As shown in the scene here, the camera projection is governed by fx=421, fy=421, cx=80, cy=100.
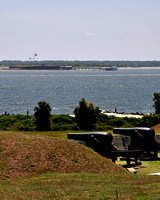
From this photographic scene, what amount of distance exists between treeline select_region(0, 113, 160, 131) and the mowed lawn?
2399 centimetres

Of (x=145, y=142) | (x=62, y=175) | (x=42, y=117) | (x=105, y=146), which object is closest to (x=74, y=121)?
(x=42, y=117)

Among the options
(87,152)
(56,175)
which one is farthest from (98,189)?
(87,152)

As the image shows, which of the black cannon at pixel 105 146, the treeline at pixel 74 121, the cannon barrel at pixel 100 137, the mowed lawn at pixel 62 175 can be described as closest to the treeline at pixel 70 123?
the treeline at pixel 74 121

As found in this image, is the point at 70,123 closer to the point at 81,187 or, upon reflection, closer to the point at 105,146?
the point at 105,146

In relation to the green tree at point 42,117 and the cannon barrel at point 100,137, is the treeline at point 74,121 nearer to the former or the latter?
the green tree at point 42,117

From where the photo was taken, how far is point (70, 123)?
53250mm

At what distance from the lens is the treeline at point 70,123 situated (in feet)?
162

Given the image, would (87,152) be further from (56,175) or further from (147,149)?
(147,149)

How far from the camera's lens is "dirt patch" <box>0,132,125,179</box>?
66.2ft

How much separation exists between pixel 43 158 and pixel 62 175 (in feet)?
8.28

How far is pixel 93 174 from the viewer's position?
19.6 meters

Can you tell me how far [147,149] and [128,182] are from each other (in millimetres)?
12096

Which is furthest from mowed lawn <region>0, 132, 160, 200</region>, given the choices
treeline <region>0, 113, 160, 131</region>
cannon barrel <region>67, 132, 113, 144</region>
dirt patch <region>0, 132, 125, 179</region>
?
treeline <region>0, 113, 160, 131</region>

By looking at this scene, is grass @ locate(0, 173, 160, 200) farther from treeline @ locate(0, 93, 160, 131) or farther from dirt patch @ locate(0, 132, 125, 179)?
treeline @ locate(0, 93, 160, 131)
